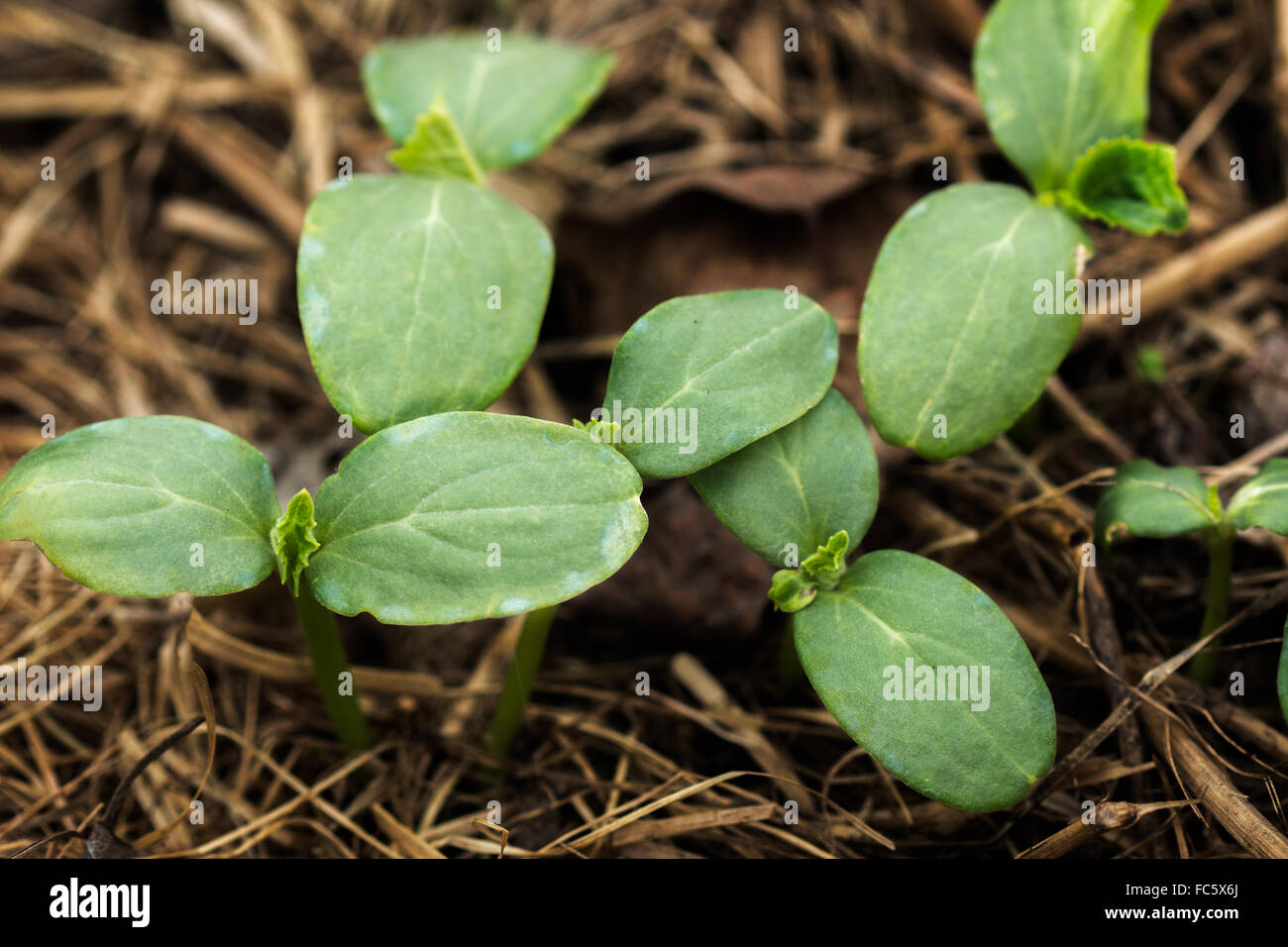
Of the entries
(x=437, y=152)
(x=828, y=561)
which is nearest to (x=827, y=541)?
(x=828, y=561)

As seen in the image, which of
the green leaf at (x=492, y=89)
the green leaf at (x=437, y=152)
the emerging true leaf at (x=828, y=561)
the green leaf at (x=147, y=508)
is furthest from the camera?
the green leaf at (x=492, y=89)

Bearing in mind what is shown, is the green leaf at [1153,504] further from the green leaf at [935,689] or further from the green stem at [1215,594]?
the green leaf at [935,689]

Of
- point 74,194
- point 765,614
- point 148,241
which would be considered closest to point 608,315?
point 765,614

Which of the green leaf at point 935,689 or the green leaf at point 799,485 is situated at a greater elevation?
the green leaf at point 799,485

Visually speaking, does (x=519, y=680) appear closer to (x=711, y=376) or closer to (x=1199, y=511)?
(x=711, y=376)

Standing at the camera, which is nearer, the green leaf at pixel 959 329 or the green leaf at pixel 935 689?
the green leaf at pixel 935 689

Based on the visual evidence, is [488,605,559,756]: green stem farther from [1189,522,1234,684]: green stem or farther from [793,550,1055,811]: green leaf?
[1189,522,1234,684]: green stem

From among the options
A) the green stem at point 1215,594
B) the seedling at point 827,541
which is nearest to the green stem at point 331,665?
the seedling at point 827,541

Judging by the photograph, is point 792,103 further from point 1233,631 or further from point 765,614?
point 1233,631
